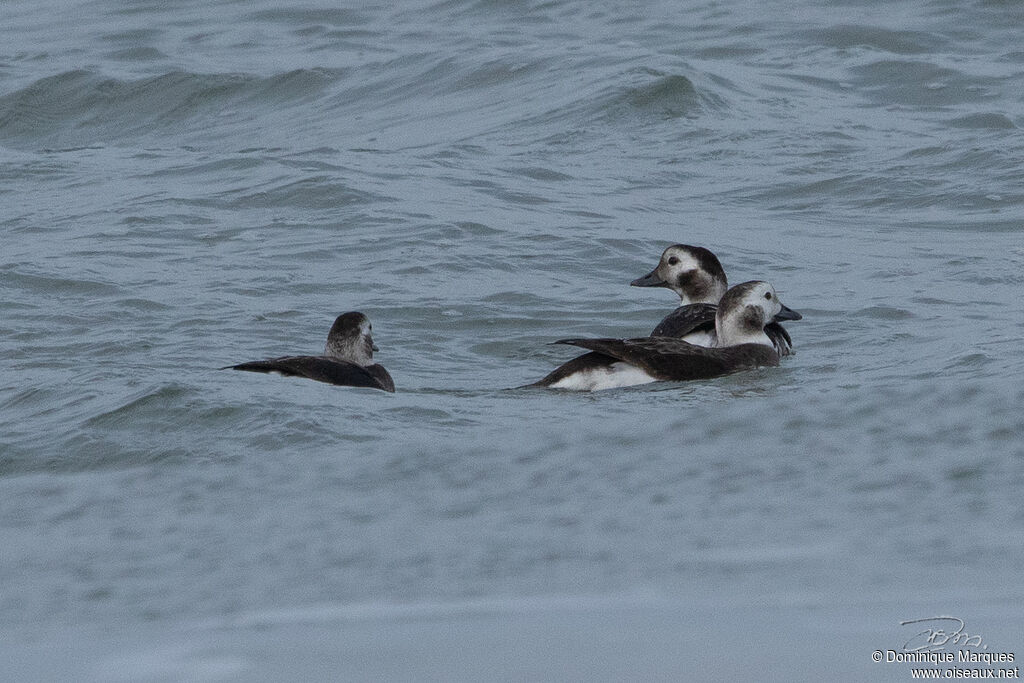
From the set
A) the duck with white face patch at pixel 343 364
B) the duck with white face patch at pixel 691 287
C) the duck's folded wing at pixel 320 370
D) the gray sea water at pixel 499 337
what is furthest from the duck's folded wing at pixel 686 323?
the duck's folded wing at pixel 320 370

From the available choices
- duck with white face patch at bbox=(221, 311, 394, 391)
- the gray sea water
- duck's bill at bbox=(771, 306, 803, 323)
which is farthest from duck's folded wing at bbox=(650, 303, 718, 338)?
duck with white face patch at bbox=(221, 311, 394, 391)

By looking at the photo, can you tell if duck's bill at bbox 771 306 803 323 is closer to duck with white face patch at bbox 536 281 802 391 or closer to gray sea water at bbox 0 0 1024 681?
duck with white face patch at bbox 536 281 802 391

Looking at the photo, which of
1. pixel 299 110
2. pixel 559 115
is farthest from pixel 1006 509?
pixel 299 110

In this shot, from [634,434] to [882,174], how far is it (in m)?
8.29

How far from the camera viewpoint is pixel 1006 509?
16.9 ft

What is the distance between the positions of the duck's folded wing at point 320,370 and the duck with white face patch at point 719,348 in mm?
913

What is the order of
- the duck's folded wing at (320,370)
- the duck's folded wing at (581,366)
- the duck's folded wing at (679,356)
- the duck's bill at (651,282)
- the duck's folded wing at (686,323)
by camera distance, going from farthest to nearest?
the duck's bill at (651,282) → the duck's folded wing at (686,323) → the duck's folded wing at (581,366) → the duck's folded wing at (679,356) → the duck's folded wing at (320,370)

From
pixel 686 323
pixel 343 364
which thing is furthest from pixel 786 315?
pixel 343 364

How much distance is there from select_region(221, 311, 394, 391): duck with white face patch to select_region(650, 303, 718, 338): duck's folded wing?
5.70ft

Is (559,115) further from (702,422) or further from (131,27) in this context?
(702,422)
